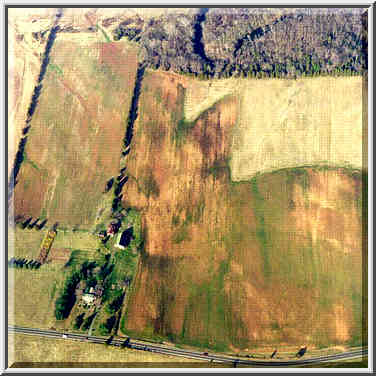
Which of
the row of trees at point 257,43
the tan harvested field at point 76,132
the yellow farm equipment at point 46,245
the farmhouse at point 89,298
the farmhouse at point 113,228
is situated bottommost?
the farmhouse at point 89,298

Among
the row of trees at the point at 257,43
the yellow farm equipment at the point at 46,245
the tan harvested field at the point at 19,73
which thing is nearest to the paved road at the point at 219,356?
the yellow farm equipment at the point at 46,245

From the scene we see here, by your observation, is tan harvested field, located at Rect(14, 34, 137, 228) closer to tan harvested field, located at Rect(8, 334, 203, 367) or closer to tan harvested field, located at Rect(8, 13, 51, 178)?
tan harvested field, located at Rect(8, 13, 51, 178)

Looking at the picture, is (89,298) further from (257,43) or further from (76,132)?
(257,43)

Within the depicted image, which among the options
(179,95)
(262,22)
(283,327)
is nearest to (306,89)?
(262,22)

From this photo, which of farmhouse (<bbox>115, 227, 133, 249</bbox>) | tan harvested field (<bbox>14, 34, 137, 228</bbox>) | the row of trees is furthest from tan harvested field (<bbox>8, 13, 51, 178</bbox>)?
farmhouse (<bbox>115, 227, 133, 249</bbox>)

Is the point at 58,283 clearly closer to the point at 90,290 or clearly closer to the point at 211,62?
the point at 90,290

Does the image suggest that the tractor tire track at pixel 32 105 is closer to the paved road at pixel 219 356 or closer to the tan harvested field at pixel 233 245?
the tan harvested field at pixel 233 245
